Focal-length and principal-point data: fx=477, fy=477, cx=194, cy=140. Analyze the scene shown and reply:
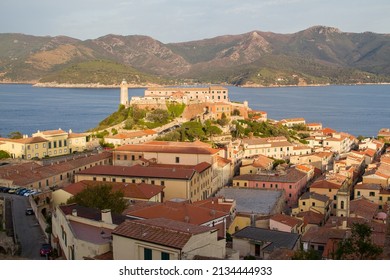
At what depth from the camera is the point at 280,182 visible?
49.5 feet

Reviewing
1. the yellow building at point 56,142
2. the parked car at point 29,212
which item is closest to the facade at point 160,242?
the parked car at point 29,212

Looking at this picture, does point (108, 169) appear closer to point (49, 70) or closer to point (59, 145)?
point (59, 145)

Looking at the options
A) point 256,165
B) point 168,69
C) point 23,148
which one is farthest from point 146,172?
point 168,69

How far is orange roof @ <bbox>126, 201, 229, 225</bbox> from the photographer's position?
6715 mm

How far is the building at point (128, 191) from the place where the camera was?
33.0 ft

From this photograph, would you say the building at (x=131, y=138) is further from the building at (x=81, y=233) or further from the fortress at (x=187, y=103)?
the building at (x=81, y=233)

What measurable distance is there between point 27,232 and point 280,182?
373 inches

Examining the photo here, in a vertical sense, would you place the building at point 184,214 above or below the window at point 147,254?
below

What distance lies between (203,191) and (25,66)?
83.4 m

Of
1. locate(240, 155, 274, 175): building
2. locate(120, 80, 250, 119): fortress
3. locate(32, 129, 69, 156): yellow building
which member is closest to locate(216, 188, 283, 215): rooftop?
locate(240, 155, 274, 175): building

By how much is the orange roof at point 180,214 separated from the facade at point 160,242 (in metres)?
2.73

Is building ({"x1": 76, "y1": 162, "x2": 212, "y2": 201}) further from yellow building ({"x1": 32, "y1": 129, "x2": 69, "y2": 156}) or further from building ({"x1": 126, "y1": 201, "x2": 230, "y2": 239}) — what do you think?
yellow building ({"x1": 32, "y1": 129, "x2": 69, "y2": 156})

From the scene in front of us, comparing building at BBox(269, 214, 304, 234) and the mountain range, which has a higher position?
the mountain range

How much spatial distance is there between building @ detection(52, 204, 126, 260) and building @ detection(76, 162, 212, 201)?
6163mm
